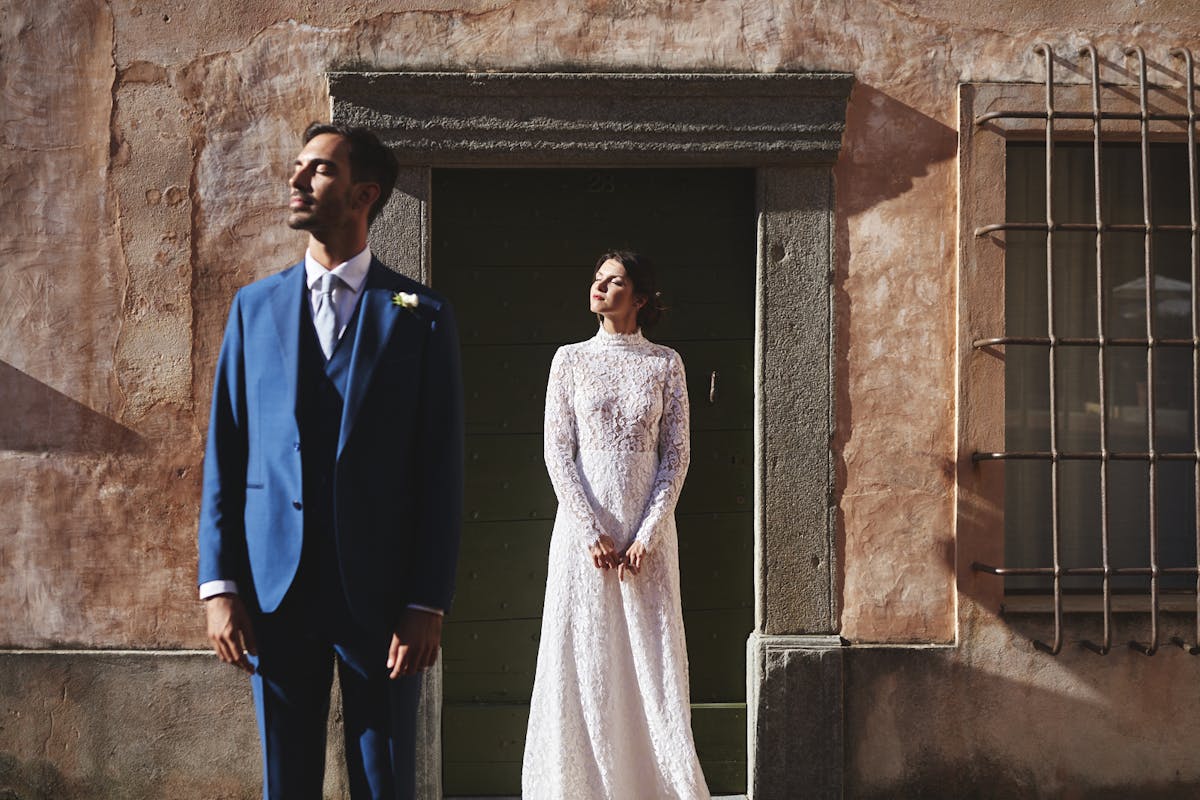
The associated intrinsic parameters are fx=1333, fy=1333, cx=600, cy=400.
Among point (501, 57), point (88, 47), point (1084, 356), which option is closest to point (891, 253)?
point (1084, 356)

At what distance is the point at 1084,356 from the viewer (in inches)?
231

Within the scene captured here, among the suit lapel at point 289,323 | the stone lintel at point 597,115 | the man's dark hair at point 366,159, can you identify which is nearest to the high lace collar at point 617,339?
the stone lintel at point 597,115

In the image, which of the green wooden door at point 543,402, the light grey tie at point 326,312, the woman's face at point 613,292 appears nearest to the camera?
the light grey tie at point 326,312

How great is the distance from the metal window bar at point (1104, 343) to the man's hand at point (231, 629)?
3.54m

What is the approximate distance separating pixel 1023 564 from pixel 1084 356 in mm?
954

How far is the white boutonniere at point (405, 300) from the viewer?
292 centimetres

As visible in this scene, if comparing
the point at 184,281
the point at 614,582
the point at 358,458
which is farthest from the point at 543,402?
the point at 358,458

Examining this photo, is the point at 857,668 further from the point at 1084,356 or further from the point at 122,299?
the point at 122,299

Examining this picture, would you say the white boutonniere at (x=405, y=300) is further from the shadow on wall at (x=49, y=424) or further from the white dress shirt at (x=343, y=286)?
the shadow on wall at (x=49, y=424)

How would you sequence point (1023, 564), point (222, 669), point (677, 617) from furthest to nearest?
point (1023, 564)
point (222, 669)
point (677, 617)

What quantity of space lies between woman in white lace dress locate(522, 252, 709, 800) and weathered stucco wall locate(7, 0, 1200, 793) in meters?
1.09

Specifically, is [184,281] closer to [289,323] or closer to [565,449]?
[565,449]

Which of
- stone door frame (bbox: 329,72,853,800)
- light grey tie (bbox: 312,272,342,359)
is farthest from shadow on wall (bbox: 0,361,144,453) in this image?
light grey tie (bbox: 312,272,342,359)

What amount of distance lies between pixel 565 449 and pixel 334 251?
2.04m
